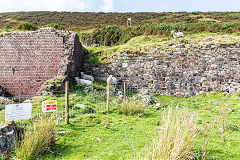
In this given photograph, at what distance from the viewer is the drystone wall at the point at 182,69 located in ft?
39.6

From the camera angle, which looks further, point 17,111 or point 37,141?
point 17,111

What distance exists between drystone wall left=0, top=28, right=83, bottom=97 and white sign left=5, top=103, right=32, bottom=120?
588 centimetres

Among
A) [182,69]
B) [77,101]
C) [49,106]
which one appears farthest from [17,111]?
[182,69]

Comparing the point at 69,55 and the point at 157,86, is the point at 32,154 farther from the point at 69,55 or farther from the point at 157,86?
the point at 157,86

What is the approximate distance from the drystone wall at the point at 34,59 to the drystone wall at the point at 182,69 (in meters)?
2.87

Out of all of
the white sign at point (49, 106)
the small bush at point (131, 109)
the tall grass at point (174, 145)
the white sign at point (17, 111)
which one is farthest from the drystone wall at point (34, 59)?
the tall grass at point (174, 145)

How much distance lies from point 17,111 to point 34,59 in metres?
7.65

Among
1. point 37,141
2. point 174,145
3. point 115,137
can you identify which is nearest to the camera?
point 174,145

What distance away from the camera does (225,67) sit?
12.1 metres

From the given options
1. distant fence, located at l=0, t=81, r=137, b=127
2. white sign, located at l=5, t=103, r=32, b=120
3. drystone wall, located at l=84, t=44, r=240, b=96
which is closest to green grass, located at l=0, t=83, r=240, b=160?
distant fence, located at l=0, t=81, r=137, b=127

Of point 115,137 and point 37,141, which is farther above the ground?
point 37,141

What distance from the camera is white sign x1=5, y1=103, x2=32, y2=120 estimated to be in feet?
16.1

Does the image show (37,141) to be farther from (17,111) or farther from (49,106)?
(49,106)

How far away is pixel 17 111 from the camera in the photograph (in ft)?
16.5
